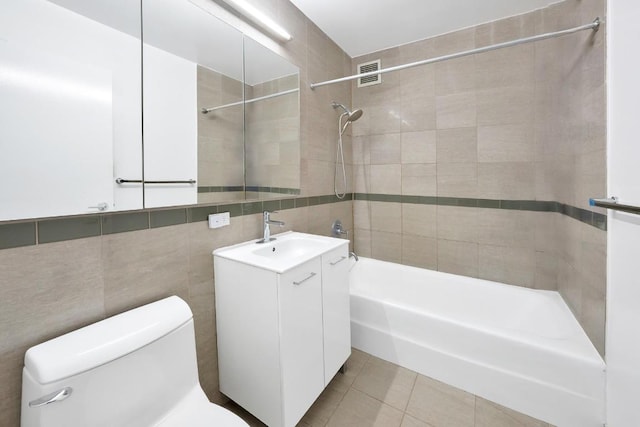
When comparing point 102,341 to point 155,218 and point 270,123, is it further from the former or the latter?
point 270,123

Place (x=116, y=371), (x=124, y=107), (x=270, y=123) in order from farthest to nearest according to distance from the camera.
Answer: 1. (x=270, y=123)
2. (x=124, y=107)
3. (x=116, y=371)

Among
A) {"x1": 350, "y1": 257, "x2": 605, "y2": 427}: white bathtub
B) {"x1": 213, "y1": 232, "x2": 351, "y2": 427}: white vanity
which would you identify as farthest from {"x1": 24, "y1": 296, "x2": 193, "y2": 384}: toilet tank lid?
{"x1": 350, "y1": 257, "x2": 605, "y2": 427}: white bathtub

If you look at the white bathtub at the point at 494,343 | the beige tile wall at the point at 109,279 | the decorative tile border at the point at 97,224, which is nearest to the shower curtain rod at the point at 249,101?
the beige tile wall at the point at 109,279

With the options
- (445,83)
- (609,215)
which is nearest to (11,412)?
(609,215)

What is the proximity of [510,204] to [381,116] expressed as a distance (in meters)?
1.35

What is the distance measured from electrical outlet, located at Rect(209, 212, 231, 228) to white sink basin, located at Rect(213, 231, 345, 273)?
0.43ft

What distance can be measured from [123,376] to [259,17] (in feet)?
6.27

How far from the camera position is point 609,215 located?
1.08 meters

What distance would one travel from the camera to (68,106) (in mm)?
887

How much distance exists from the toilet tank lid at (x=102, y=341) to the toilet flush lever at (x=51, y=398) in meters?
0.04

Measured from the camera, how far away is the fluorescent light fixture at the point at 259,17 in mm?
1485

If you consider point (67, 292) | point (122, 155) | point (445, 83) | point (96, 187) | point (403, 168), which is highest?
point (445, 83)

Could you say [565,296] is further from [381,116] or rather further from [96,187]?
[96,187]

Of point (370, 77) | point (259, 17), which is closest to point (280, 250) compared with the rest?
point (259, 17)
